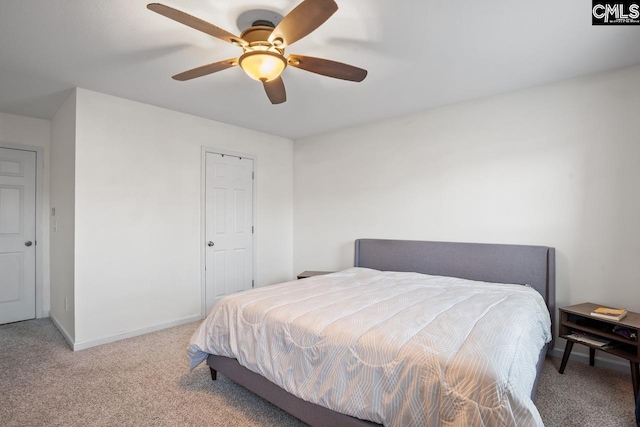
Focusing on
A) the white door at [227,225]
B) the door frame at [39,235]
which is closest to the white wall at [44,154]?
the door frame at [39,235]

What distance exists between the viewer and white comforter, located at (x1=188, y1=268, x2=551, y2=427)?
1312mm

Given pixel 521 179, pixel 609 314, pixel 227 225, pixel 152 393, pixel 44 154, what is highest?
pixel 44 154

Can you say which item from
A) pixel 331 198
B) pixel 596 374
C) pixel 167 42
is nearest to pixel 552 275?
pixel 596 374

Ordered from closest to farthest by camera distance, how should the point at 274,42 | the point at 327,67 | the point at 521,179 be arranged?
1. the point at 274,42
2. the point at 327,67
3. the point at 521,179

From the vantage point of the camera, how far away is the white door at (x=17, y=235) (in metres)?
3.84

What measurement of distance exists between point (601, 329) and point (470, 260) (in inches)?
43.4

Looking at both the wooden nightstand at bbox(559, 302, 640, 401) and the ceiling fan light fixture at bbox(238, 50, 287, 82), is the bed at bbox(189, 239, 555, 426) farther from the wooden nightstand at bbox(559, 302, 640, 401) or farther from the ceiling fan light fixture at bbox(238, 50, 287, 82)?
the ceiling fan light fixture at bbox(238, 50, 287, 82)

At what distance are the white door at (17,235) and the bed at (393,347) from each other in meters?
3.07

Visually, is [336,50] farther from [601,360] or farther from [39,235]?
[39,235]

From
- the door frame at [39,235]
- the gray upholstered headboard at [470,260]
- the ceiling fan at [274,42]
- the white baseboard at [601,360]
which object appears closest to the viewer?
the ceiling fan at [274,42]

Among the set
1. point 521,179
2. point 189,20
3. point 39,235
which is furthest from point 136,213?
point 521,179

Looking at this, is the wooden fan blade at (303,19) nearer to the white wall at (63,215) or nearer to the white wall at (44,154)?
the white wall at (63,215)

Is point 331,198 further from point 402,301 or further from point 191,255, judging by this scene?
point 402,301

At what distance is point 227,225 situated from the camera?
4.29m
